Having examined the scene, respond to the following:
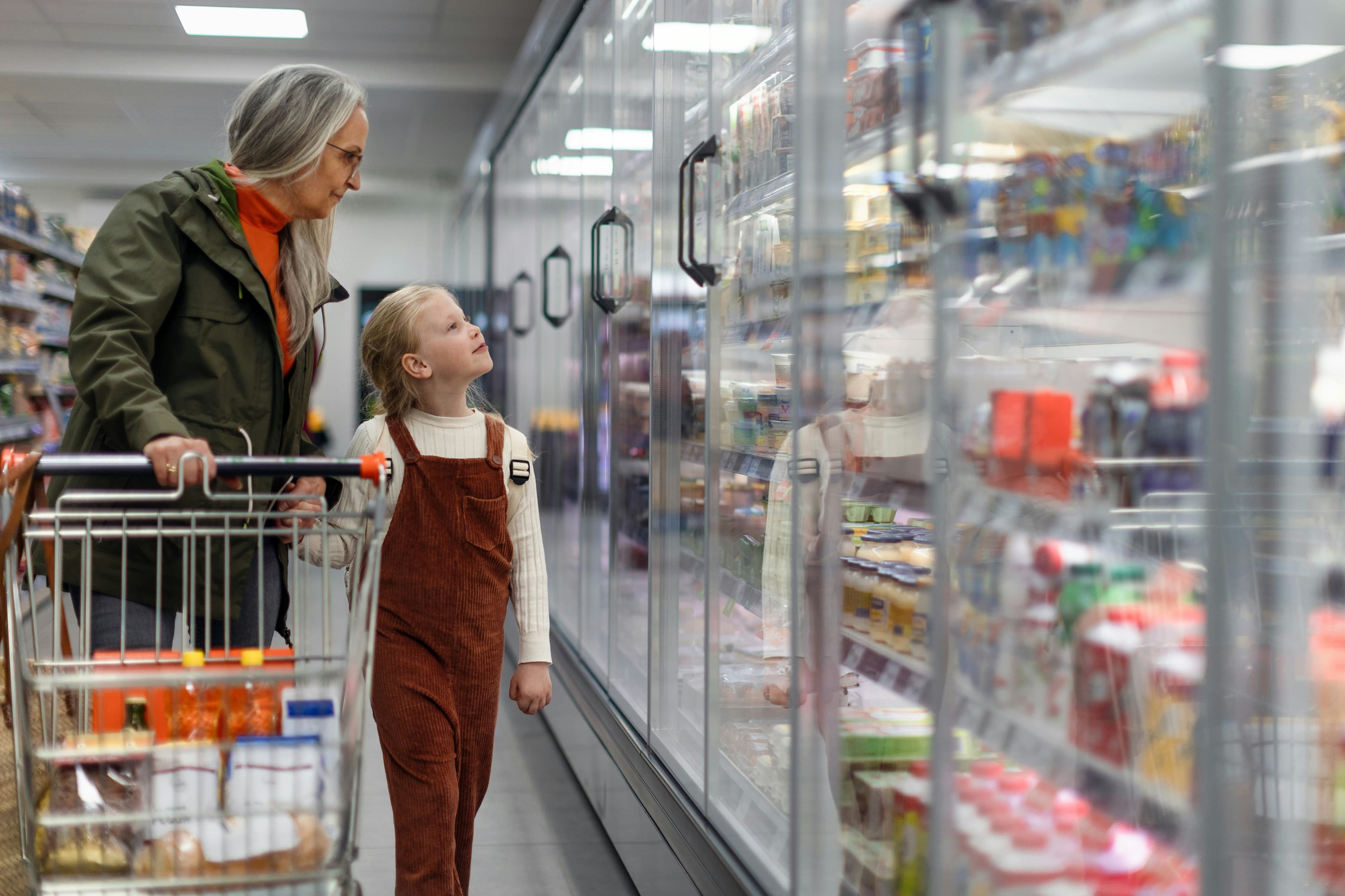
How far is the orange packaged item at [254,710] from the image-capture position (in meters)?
1.30

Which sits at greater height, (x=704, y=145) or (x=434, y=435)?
(x=704, y=145)

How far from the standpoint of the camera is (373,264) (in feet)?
46.5

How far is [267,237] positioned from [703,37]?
1191 millimetres

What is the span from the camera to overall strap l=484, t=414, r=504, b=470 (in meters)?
2.01

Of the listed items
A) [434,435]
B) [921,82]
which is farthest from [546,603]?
[921,82]

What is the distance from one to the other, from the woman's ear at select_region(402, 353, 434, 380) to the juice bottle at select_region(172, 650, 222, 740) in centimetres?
79

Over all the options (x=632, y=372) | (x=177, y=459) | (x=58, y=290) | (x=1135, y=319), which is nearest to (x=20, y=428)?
(x=58, y=290)

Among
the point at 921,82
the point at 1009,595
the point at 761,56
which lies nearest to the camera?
the point at 1009,595

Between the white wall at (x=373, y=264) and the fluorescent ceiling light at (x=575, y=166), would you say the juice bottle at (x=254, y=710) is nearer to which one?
the fluorescent ceiling light at (x=575, y=166)

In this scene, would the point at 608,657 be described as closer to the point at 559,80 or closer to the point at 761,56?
the point at 761,56

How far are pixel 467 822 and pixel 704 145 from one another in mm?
1373

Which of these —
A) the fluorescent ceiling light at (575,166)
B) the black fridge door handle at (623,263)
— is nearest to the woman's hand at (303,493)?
the black fridge door handle at (623,263)

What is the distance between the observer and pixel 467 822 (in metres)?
2.05

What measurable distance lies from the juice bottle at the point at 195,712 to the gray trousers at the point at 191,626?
28cm
